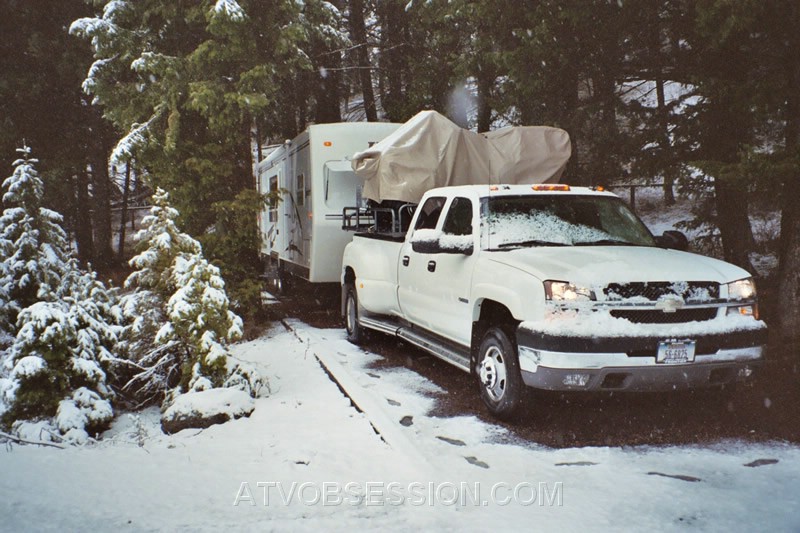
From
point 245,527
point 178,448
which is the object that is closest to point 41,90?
point 178,448

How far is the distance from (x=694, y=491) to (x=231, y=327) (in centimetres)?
457

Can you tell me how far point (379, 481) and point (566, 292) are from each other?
2035mm

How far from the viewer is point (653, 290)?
5566 millimetres

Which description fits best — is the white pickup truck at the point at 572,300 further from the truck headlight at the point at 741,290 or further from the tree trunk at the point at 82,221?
the tree trunk at the point at 82,221

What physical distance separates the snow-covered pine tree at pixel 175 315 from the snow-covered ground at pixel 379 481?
37.3 inches

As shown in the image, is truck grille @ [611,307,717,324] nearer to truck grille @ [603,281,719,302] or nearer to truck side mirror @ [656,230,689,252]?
truck grille @ [603,281,719,302]

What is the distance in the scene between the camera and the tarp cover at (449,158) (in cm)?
1011

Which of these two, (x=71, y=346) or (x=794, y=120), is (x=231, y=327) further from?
(x=794, y=120)

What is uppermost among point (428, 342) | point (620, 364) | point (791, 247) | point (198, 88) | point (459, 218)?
point (198, 88)

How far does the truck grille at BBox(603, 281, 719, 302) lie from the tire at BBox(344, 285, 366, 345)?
482cm

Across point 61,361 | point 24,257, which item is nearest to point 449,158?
point 61,361

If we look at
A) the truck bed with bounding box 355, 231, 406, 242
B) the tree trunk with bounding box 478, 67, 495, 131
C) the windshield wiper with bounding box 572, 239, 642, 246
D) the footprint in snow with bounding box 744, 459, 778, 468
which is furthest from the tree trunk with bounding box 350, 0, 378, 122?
the footprint in snow with bounding box 744, 459, 778, 468

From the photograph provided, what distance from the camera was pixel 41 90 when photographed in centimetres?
1975

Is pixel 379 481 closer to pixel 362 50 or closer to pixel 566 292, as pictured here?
pixel 566 292
